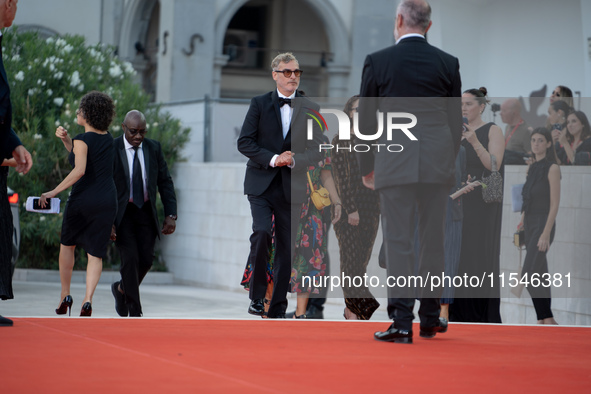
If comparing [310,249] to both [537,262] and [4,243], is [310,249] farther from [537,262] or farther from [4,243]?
[4,243]

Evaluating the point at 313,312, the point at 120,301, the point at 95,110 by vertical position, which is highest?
the point at 95,110

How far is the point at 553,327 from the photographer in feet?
22.4

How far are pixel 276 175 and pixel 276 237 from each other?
1.47ft

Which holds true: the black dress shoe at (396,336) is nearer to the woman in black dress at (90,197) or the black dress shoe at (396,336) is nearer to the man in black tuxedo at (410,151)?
the man in black tuxedo at (410,151)

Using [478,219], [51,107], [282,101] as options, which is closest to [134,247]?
[282,101]

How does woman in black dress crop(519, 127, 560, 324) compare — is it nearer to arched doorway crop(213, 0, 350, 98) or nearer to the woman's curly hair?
the woman's curly hair

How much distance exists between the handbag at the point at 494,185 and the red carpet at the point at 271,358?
4.78 feet

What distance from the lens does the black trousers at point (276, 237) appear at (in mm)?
7367

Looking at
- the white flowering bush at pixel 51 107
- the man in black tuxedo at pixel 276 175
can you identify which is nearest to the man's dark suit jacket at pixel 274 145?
the man in black tuxedo at pixel 276 175

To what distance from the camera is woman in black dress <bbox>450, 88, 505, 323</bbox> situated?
25.1 feet

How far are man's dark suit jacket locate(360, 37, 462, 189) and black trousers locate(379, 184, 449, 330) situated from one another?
9 centimetres

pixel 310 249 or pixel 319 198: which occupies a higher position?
pixel 319 198

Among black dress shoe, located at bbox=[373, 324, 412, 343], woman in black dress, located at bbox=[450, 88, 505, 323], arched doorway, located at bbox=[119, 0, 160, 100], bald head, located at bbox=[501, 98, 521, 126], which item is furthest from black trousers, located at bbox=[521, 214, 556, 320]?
arched doorway, located at bbox=[119, 0, 160, 100]

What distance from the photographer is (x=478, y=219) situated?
7.88 meters
